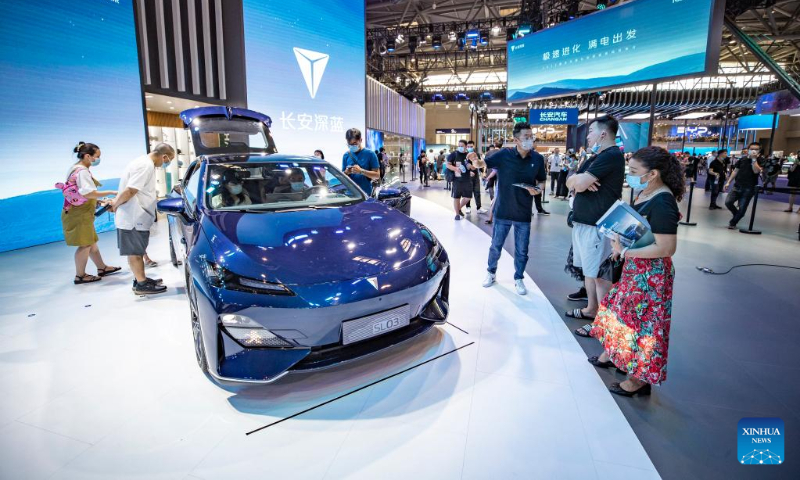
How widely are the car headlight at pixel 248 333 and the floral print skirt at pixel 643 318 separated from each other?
165cm

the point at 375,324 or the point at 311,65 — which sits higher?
the point at 311,65

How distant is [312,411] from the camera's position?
6.31ft

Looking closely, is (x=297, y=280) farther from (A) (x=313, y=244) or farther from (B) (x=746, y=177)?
(B) (x=746, y=177)

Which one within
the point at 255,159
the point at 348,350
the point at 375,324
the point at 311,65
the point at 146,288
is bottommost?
the point at 146,288

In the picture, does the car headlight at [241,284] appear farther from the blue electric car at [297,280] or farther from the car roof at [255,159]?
the car roof at [255,159]

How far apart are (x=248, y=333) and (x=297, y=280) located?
32 cm

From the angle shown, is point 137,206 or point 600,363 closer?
point 600,363

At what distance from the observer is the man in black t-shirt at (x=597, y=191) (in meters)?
2.67

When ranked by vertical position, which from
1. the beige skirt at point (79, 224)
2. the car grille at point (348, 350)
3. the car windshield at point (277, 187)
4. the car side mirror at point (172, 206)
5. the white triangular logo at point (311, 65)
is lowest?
the car grille at point (348, 350)

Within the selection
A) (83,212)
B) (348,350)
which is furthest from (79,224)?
(348,350)

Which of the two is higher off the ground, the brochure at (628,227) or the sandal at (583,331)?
the brochure at (628,227)

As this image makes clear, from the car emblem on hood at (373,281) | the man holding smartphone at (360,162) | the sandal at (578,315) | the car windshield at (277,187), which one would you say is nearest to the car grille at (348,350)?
the car emblem on hood at (373,281)

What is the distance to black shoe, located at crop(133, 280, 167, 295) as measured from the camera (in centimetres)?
353

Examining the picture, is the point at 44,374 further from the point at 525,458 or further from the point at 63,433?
the point at 525,458
